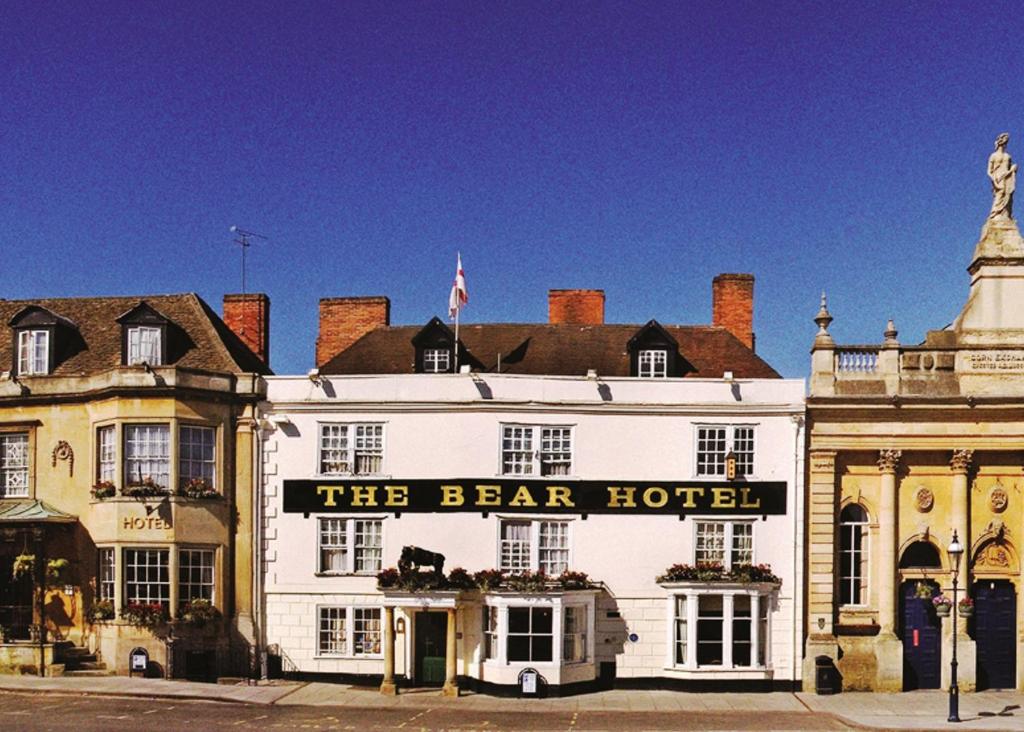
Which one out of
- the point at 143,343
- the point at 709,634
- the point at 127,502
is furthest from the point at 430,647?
the point at 143,343

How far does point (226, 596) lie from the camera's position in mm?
32344

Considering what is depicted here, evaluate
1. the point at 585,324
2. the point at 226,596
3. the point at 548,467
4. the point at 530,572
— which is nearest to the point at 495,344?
the point at 585,324

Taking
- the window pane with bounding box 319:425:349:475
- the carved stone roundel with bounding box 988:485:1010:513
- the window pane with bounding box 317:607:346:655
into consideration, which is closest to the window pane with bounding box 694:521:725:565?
the carved stone roundel with bounding box 988:485:1010:513

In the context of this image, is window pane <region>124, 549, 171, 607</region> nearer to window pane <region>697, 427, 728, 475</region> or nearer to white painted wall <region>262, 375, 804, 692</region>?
white painted wall <region>262, 375, 804, 692</region>

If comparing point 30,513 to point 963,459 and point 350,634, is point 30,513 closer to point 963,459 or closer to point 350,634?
point 350,634

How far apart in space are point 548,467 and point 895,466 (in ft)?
34.1

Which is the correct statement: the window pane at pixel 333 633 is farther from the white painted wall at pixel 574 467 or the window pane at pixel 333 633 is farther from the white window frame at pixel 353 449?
the white window frame at pixel 353 449

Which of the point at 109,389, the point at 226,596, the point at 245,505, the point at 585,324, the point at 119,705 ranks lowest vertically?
the point at 119,705

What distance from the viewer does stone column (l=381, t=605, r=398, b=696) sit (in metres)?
30.7

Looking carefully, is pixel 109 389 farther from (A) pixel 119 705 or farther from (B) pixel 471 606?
(B) pixel 471 606

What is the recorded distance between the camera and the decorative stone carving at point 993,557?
32.6 meters

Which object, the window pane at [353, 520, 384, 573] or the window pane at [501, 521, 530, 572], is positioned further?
the window pane at [353, 520, 384, 573]

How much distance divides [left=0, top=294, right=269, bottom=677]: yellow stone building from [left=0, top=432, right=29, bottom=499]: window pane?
0.10 ft

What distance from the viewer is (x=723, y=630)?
1239 inches
